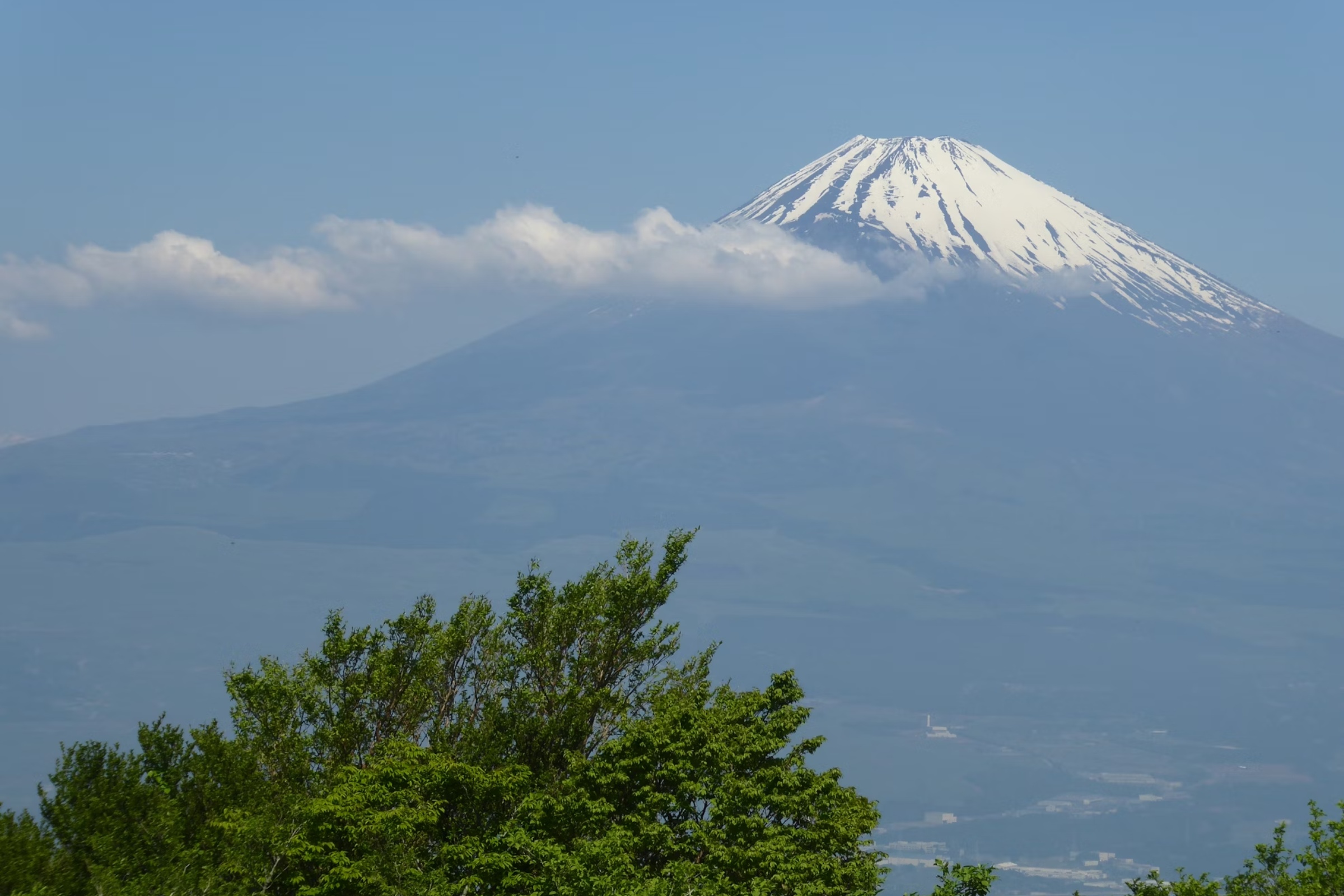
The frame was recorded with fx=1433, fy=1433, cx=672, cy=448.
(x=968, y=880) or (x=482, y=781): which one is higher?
(x=482, y=781)

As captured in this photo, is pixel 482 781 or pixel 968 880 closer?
pixel 968 880

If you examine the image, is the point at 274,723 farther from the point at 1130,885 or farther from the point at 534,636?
the point at 1130,885

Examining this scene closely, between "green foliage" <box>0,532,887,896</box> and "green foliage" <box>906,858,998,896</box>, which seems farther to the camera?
"green foliage" <box>0,532,887,896</box>

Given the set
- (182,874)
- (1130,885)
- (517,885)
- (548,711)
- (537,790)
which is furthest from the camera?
(1130,885)

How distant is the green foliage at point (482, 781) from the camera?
29578 mm

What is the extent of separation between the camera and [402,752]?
3316 cm

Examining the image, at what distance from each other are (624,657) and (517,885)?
26.2ft

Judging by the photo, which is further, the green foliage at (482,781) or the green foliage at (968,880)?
the green foliage at (482,781)

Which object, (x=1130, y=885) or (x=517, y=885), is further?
(x=1130, y=885)

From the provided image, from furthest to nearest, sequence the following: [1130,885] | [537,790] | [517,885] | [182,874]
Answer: [1130,885], [537,790], [517,885], [182,874]

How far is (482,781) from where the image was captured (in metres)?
32.2

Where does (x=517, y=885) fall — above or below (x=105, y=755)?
below

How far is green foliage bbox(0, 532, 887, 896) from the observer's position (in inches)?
1164

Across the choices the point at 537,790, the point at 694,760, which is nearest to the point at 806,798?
the point at 694,760
